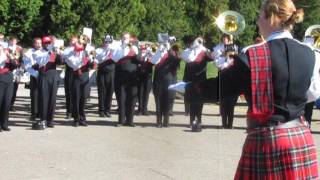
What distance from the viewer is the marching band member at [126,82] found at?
1230cm

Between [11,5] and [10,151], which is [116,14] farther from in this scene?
[10,151]

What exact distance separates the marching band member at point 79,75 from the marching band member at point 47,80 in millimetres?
376

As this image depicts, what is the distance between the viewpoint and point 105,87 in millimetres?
14289

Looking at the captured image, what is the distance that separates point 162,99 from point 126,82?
82cm

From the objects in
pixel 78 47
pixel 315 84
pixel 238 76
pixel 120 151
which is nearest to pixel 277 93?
pixel 238 76

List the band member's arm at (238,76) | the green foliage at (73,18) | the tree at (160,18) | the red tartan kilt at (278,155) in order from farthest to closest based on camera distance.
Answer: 1. the tree at (160,18)
2. the green foliage at (73,18)
3. the red tartan kilt at (278,155)
4. the band member's arm at (238,76)

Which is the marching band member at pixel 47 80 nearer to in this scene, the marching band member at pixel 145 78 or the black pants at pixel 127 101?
the black pants at pixel 127 101

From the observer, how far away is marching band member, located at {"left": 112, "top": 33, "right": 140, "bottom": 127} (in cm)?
1230

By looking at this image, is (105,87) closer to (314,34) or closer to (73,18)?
(314,34)

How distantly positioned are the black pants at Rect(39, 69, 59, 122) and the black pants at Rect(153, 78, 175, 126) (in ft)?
6.62

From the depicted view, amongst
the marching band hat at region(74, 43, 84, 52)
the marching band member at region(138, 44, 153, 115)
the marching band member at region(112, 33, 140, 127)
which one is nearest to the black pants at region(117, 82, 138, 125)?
the marching band member at region(112, 33, 140, 127)

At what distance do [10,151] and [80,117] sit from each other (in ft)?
10.8

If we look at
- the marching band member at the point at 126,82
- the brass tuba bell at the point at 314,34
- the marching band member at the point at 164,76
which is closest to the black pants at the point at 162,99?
the marching band member at the point at 164,76

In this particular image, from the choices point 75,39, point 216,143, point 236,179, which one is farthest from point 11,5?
point 236,179
